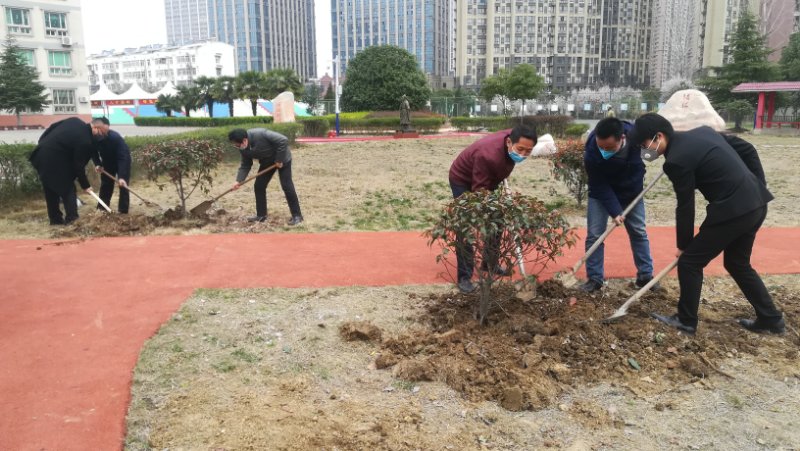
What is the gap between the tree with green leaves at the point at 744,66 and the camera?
31.5 metres

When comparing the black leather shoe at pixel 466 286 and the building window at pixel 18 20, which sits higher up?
the building window at pixel 18 20

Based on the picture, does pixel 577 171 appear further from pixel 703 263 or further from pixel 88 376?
pixel 88 376

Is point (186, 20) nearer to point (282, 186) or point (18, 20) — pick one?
point (18, 20)

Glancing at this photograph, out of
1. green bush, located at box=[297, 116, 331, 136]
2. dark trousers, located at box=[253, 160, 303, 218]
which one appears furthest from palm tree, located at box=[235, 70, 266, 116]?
dark trousers, located at box=[253, 160, 303, 218]

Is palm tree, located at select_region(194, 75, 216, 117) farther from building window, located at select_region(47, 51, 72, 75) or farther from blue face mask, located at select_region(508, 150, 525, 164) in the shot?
blue face mask, located at select_region(508, 150, 525, 164)

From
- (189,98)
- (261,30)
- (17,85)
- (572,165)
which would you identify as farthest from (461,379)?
(261,30)

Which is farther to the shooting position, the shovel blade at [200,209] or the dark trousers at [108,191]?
the dark trousers at [108,191]

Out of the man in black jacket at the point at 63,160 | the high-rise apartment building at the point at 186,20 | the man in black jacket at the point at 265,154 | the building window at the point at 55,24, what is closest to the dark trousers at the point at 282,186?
the man in black jacket at the point at 265,154

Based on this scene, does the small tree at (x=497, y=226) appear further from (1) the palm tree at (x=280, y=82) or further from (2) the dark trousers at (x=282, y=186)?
(1) the palm tree at (x=280, y=82)

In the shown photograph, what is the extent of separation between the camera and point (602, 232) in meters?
4.67

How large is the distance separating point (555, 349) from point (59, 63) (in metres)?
46.9

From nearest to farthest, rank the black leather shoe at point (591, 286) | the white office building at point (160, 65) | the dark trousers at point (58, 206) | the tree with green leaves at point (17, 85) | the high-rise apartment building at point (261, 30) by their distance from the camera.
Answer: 1. the black leather shoe at point (591, 286)
2. the dark trousers at point (58, 206)
3. the tree with green leaves at point (17, 85)
4. the white office building at point (160, 65)
5. the high-rise apartment building at point (261, 30)

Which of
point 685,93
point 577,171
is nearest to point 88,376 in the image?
point 577,171

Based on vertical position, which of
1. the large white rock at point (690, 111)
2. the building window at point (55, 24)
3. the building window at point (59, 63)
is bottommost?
the large white rock at point (690, 111)
